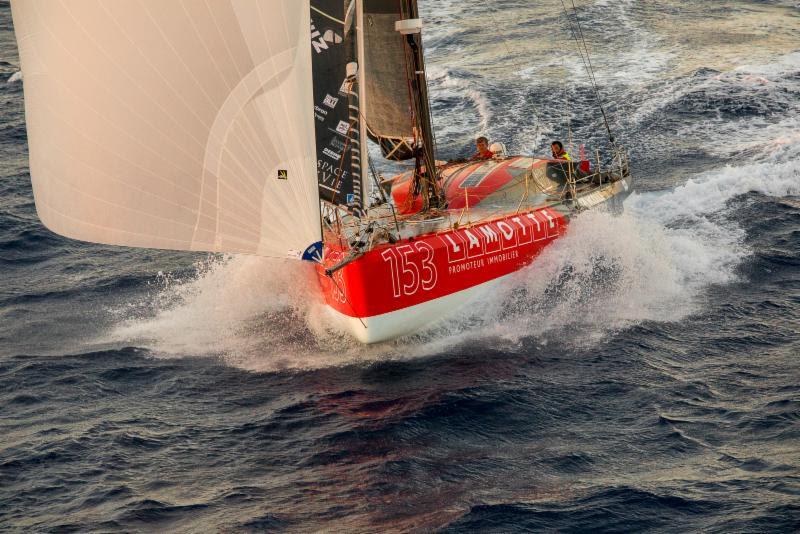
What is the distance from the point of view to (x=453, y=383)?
1509 centimetres

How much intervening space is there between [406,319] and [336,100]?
3.39 metres

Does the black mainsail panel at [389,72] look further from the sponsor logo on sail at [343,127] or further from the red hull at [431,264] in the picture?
the sponsor logo on sail at [343,127]

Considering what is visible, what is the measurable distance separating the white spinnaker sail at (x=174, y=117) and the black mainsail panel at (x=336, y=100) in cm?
152

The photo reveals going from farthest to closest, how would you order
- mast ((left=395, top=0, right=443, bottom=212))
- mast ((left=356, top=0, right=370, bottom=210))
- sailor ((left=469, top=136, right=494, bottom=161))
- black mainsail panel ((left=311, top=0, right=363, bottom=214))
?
sailor ((left=469, top=136, right=494, bottom=161)) < mast ((left=395, top=0, right=443, bottom=212)) < mast ((left=356, top=0, right=370, bottom=210)) < black mainsail panel ((left=311, top=0, right=363, bottom=214))

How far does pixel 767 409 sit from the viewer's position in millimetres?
13586

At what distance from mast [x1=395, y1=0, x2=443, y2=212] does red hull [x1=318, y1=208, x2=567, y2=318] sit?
1.26 m

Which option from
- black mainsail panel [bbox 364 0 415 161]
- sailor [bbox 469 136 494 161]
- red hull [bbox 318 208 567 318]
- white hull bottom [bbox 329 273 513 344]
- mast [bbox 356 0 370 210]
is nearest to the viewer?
mast [bbox 356 0 370 210]

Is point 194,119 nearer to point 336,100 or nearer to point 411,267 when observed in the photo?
point 336,100

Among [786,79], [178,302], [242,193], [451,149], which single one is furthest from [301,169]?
[786,79]

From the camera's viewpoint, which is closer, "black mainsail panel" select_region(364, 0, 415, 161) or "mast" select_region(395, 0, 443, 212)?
"mast" select_region(395, 0, 443, 212)

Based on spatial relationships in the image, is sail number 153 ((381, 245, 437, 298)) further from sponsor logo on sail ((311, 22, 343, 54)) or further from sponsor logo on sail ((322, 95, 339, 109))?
sponsor logo on sail ((311, 22, 343, 54))

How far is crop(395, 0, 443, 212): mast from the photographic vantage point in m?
17.5

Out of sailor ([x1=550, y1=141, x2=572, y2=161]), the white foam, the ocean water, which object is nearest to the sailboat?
the ocean water

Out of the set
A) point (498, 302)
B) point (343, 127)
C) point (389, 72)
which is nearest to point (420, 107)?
point (389, 72)
